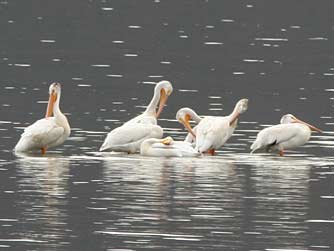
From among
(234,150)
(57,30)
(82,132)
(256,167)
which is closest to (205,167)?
(256,167)

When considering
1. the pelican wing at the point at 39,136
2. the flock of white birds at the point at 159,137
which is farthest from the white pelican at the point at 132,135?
the pelican wing at the point at 39,136

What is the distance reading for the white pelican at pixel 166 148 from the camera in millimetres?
24094

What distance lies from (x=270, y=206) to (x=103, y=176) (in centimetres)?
285

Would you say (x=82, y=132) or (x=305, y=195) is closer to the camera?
(x=305, y=195)

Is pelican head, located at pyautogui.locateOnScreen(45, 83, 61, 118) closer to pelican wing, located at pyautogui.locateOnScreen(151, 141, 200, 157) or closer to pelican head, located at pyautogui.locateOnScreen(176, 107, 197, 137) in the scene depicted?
pelican head, located at pyautogui.locateOnScreen(176, 107, 197, 137)

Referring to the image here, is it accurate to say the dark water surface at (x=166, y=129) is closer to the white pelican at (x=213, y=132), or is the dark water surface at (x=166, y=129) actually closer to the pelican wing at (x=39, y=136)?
the pelican wing at (x=39, y=136)

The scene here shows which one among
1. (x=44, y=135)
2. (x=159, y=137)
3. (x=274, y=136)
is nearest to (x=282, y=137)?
(x=274, y=136)

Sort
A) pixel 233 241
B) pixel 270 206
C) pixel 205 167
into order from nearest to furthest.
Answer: pixel 233 241 < pixel 270 206 < pixel 205 167

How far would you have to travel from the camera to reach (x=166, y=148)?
79.0 ft

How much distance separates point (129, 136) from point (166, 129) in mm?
3150

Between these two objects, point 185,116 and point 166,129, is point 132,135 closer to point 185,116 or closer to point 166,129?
point 185,116

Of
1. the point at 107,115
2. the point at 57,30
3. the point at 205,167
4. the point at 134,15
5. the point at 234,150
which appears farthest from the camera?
the point at 134,15

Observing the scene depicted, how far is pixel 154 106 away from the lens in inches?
1051

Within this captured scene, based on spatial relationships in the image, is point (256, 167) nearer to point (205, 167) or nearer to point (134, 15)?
point (205, 167)
